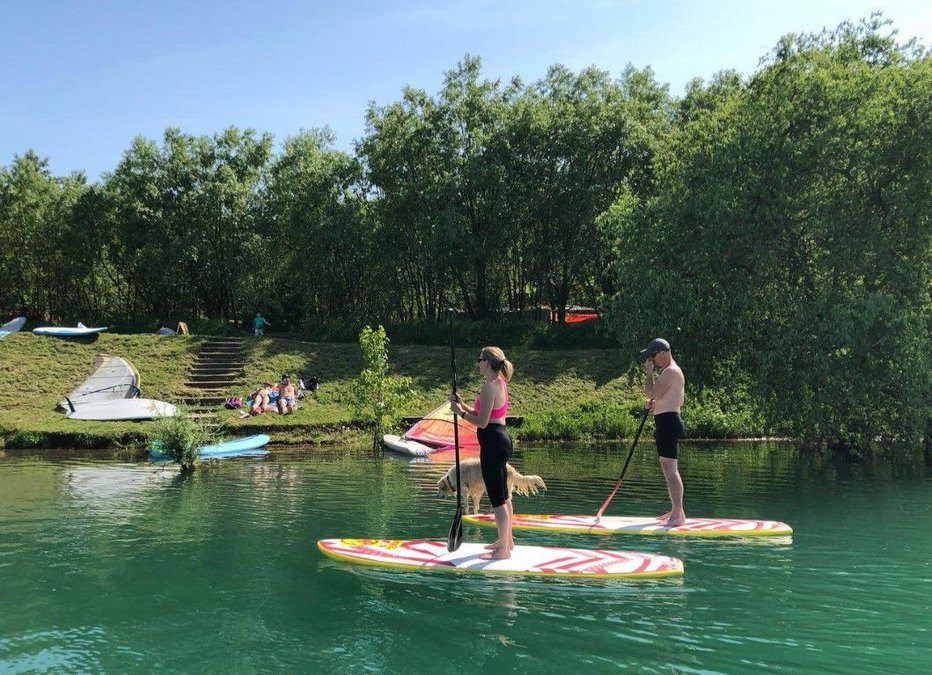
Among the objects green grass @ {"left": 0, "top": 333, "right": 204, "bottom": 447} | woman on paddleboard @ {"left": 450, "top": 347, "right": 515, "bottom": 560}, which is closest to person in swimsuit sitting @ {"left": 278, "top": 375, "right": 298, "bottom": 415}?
green grass @ {"left": 0, "top": 333, "right": 204, "bottom": 447}

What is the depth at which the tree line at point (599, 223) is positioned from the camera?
1670cm

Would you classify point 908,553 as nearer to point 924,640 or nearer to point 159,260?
point 924,640

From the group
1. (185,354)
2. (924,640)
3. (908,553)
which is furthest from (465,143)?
(924,640)

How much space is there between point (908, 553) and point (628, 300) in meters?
9.66

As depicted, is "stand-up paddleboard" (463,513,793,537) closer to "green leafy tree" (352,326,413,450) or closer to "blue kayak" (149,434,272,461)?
"blue kayak" (149,434,272,461)

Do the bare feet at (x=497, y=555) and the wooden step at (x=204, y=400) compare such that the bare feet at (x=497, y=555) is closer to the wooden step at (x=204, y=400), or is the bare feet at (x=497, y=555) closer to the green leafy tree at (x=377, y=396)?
the green leafy tree at (x=377, y=396)

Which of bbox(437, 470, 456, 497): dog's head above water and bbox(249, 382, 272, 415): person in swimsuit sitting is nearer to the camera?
bbox(437, 470, 456, 497): dog's head above water

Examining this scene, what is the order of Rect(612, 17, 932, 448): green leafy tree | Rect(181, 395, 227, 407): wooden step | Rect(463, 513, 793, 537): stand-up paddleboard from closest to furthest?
Rect(463, 513, 793, 537): stand-up paddleboard
Rect(612, 17, 932, 448): green leafy tree
Rect(181, 395, 227, 407): wooden step

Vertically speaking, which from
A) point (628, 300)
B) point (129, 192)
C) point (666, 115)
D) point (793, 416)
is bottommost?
point (793, 416)

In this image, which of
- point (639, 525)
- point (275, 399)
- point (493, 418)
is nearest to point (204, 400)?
point (275, 399)

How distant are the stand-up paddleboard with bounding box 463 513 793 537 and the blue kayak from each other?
9606 millimetres

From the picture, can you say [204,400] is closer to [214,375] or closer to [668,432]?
[214,375]

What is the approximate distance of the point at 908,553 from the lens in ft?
31.1

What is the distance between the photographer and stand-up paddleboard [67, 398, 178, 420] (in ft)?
79.2
